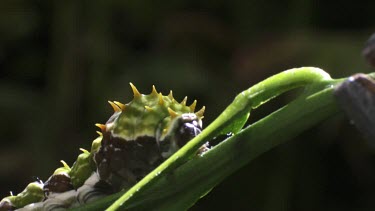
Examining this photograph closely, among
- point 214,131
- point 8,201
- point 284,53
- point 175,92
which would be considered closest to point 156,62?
point 175,92

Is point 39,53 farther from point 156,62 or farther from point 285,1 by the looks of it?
point 285,1

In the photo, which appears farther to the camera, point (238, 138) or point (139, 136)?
point (139, 136)

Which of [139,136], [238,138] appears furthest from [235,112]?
[139,136]

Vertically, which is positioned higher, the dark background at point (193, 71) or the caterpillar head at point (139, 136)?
the caterpillar head at point (139, 136)

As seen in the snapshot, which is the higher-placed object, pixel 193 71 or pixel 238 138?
pixel 238 138

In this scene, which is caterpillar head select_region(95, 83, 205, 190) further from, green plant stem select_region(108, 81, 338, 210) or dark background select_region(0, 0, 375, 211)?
dark background select_region(0, 0, 375, 211)

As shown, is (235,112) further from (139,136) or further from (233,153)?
(139,136)

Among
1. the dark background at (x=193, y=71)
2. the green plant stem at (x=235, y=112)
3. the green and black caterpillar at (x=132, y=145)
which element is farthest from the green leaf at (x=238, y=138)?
the dark background at (x=193, y=71)

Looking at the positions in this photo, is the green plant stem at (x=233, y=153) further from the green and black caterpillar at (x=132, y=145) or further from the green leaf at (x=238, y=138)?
the green and black caterpillar at (x=132, y=145)
